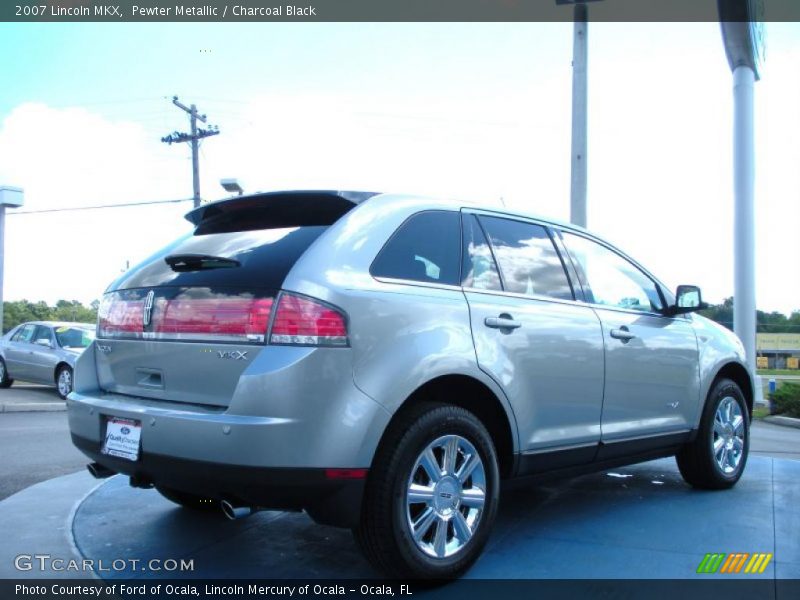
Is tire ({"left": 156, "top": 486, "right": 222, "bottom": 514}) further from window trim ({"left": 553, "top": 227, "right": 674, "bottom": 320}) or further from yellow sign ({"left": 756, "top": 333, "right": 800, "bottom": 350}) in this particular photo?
yellow sign ({"left": 756, "top": 333, "right": 800, "bottom": 350})

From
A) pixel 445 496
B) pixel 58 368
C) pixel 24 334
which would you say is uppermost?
pixel 445 496

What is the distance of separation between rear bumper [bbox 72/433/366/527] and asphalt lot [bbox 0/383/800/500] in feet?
8.82

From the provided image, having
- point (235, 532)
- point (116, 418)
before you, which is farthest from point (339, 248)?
point (235, 532)

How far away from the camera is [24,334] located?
14.4 meters

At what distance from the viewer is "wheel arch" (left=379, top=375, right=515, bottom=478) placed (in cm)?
320

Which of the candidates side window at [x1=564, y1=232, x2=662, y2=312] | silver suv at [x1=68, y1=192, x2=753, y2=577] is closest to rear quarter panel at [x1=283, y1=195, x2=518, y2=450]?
silver suv at [x1=68, y1=192, x2=753, y2=577]

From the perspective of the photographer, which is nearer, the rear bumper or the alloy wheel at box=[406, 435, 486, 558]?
the rear bumper

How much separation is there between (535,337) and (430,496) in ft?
3.40

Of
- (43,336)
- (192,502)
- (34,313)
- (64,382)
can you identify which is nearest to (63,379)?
(64,382)

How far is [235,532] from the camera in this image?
156 inches

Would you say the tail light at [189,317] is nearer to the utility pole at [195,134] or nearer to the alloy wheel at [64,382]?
the alloy wheel at [64,382]

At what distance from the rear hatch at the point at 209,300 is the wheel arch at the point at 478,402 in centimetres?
63

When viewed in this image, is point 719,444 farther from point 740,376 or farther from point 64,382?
point 64,382

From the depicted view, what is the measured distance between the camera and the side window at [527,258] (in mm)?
3850
